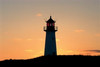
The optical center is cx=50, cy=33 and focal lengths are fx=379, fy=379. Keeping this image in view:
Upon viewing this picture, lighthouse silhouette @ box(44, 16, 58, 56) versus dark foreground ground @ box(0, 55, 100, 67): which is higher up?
lighthouse silhouette @ box(44, 16, 58, 56)

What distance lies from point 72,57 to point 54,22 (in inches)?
565

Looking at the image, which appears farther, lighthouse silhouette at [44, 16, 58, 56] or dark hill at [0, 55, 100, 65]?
lighthouse silhouette at [44, 16, 58, 56]

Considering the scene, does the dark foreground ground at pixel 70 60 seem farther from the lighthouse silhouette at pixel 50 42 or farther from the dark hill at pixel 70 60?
the lighthouse silhouette at pixel 50 42

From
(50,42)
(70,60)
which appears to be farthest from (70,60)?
(50,42)

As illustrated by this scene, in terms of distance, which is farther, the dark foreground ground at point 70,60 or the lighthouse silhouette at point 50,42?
the lighthouse silhouette at point 50,42

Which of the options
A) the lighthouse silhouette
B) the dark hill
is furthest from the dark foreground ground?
the lighthouse silhouette

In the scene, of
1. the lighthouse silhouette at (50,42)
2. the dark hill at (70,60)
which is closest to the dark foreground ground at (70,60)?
the dark hill at (70,60)

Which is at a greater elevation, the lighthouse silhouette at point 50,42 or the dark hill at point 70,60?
the lighthouse silhouette at point 50,42

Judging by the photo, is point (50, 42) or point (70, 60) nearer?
point (70, 60)

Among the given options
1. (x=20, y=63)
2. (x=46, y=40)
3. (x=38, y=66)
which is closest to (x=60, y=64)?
(x=38, y=66)

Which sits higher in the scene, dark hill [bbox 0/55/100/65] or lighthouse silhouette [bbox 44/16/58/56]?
lighthouse silhouette [bbox 44/16/58/56]

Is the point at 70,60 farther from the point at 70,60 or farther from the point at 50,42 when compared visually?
the point at 50,42

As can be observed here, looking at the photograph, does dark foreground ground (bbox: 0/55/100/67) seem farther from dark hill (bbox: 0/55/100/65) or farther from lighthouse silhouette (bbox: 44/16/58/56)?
lighthouse silhouette (bbox: 44/16/58/56)

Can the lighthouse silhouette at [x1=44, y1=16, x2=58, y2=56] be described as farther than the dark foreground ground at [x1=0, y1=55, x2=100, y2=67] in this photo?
Yes
